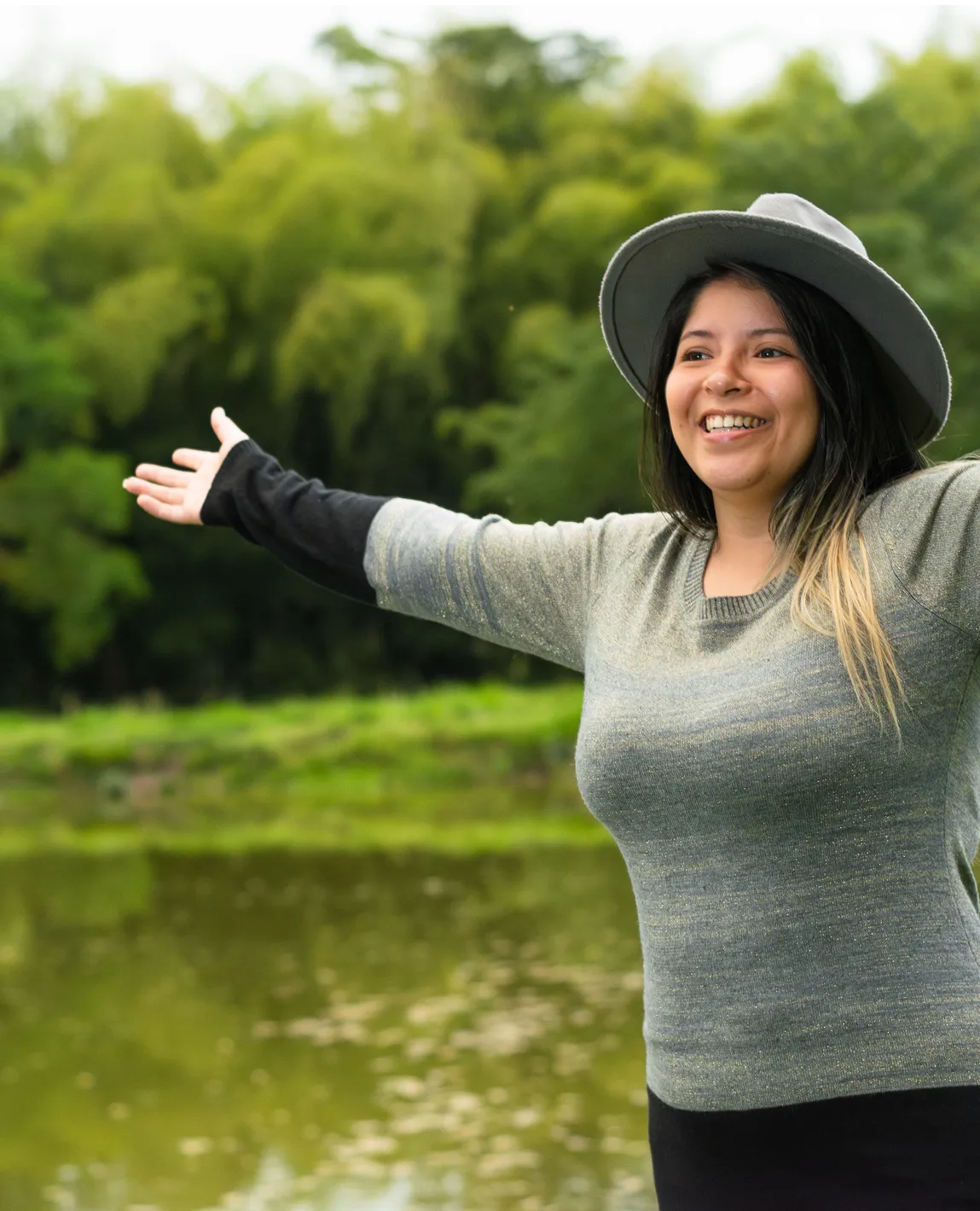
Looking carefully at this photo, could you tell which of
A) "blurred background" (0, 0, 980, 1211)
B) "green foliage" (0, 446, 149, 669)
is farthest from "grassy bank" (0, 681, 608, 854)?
"green foliage" (0, 446, 149, 669)

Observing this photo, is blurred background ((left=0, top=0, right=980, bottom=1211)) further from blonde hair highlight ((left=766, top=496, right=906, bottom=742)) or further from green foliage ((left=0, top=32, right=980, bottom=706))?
blonde hair highlight ((left=766, top=496, right=906, bottom=742))

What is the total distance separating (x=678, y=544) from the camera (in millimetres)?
1224

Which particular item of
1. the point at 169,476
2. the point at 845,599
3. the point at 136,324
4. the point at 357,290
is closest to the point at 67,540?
the point at 136,324

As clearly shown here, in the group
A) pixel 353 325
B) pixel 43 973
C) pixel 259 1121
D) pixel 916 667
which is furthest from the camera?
pixel 353 325

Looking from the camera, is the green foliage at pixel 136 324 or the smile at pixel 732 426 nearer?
the smile at pixel 732 426

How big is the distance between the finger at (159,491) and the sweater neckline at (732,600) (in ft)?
1.58

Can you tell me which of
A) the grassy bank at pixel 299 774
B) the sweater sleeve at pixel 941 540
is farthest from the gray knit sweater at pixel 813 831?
the grassy bank at pixel 299 774

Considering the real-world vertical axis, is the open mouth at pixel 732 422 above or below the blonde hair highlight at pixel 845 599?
above

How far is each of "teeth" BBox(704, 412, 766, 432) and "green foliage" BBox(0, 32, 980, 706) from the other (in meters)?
10.6

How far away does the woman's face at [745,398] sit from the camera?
1133 mm

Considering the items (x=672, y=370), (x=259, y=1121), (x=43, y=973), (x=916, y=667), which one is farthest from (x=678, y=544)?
(x=43, y=973)

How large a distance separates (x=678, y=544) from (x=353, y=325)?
12.2 metres

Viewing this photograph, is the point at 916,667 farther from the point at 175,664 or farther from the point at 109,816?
the point at 175,664

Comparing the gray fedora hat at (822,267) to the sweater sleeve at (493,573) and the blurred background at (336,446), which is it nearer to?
the sweater sleeve at (493,573)
